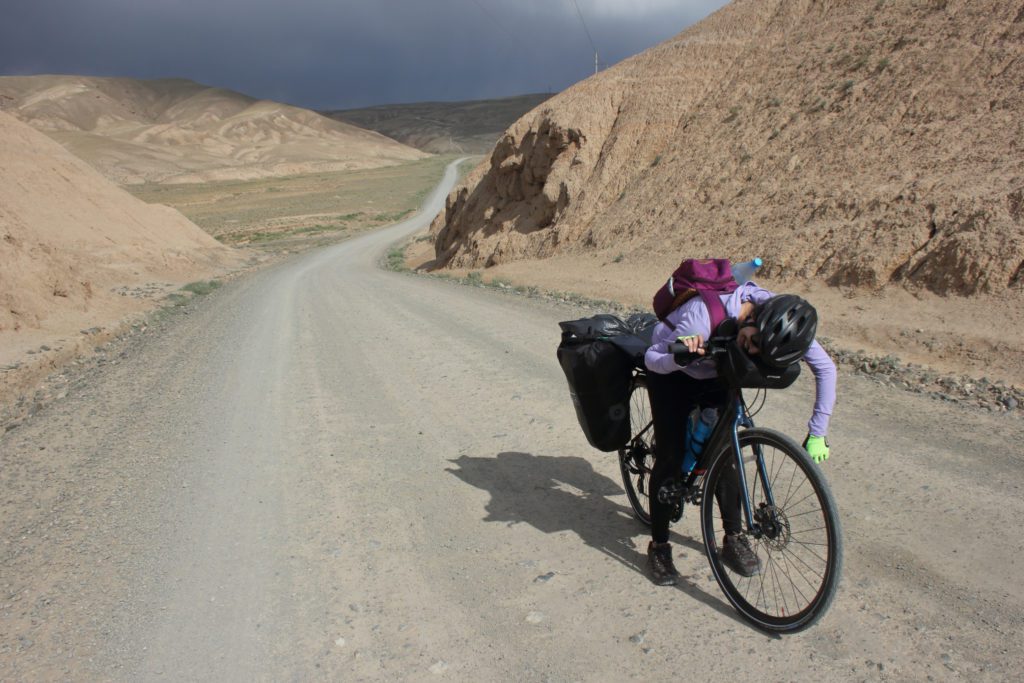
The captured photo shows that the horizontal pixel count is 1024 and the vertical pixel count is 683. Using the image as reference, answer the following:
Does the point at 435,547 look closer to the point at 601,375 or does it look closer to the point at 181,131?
the point at 601,375

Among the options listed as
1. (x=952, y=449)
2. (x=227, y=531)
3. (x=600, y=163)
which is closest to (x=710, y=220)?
(x=600, y=163)

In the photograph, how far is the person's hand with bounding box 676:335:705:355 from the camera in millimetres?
2934

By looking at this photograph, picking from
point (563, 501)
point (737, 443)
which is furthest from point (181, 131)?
point (737, 443)

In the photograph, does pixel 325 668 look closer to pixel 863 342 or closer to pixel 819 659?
pixel 819 659

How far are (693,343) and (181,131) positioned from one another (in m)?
144

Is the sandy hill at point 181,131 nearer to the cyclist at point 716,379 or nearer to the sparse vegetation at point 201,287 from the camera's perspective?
the sparse vegetation at point 201,287

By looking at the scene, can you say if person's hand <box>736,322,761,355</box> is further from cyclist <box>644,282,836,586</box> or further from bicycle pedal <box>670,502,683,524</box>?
bicycle pedal <box>670,502,683,524</box>

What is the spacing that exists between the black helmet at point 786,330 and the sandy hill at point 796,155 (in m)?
8.89

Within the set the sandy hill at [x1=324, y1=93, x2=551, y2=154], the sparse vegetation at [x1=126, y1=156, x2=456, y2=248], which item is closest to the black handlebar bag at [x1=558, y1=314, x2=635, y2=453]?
the sparse vegetation at [x1=126, y1=156, x2=456, y2=248]

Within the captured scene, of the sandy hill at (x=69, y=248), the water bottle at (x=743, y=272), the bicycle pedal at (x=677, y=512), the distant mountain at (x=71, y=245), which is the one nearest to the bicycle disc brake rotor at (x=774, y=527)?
the bicycle pedal at (x=677, y=512)

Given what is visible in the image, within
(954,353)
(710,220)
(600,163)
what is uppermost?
(600,163)

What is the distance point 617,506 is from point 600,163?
62.6 feet

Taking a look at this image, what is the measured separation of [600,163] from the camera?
72.4 ft

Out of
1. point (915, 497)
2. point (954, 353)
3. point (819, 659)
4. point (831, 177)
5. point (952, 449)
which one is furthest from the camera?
point (831, 177)
